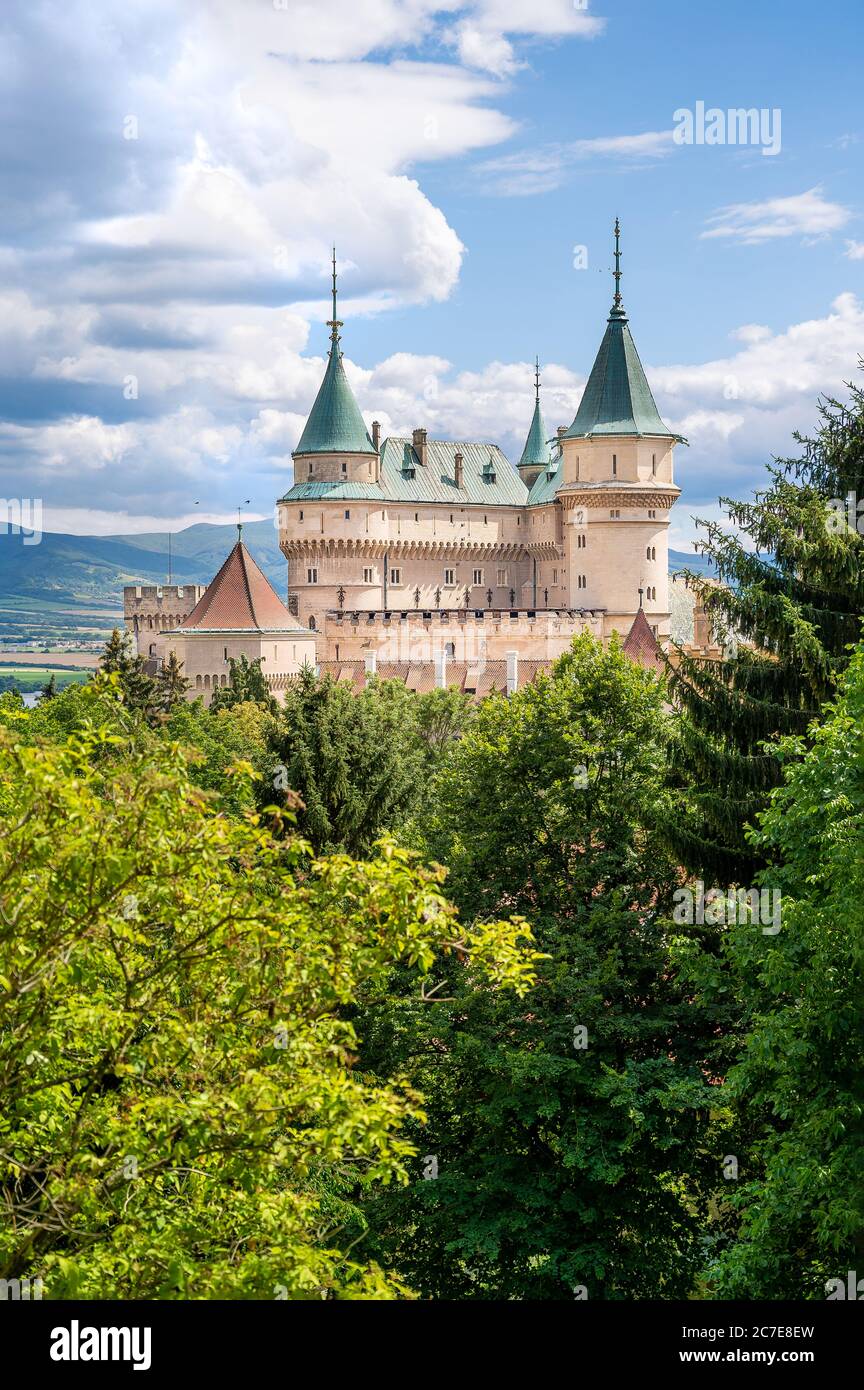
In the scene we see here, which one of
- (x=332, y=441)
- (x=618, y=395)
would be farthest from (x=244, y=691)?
(x=618, y=395)

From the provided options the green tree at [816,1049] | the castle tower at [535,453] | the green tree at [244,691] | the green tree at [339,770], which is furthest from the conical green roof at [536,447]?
the green tree at [816,1049]

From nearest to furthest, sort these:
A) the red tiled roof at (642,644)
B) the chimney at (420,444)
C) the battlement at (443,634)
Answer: the red tiled roof at (642,644) < the battlement at (443,634) < the chimney at (420,444)

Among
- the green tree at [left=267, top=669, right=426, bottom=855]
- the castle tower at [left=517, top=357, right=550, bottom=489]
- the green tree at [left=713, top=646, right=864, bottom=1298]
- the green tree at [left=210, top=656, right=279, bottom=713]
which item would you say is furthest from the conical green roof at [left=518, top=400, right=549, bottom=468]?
the green tree at [left=713, top=646, right=864, bottom=1298]

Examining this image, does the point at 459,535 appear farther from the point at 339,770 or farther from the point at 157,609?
the point at 339,770

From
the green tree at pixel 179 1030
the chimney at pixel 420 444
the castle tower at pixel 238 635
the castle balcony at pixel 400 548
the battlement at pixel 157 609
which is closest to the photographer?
the green tree at pixel 179 1030

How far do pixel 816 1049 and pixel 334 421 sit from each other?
80816 mm

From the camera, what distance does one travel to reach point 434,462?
99.9 meters

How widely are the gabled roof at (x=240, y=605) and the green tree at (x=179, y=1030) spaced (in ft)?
214

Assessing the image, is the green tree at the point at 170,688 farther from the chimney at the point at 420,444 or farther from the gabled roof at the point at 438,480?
the chimney at the point at 420,444

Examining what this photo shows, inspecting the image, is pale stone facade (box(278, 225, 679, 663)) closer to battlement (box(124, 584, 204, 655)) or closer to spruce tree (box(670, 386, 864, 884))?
battlement (box(124, 584, 204, 655))

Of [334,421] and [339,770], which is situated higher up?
[334,421]

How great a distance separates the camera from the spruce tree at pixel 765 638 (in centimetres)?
1995

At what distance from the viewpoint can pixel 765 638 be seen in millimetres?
21438
